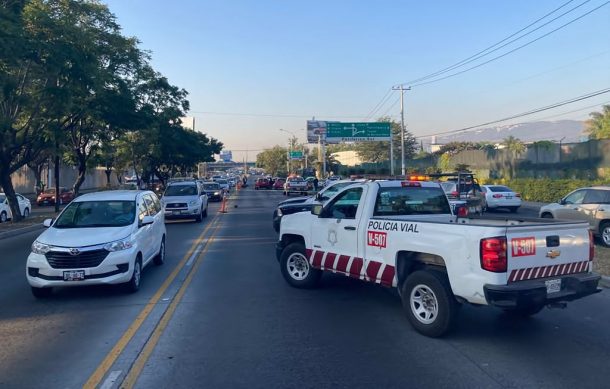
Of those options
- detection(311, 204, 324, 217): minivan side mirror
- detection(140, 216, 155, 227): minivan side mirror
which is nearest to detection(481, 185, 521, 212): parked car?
detection(311, 204, 324, 217): minivan side mirror

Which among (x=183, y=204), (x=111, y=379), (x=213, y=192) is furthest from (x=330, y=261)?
(x=213, y=192)

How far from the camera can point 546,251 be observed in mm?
6434

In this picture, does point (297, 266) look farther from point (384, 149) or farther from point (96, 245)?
point (384, 149)

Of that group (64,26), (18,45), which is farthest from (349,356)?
(64,26)

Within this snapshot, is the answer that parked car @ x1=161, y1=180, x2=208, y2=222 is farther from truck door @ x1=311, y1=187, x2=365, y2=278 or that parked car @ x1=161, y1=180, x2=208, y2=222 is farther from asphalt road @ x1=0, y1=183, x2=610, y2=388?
truck door @ x1=311, y1=187, x2=365, y2=278

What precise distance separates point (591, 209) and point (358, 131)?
152 ft

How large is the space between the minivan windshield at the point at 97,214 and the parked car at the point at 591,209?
11281mm

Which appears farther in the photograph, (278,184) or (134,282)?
(278,184)

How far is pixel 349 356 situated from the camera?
6156mm

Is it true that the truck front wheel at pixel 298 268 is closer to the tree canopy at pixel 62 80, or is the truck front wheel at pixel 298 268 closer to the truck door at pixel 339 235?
the truck door at pixel 339 235

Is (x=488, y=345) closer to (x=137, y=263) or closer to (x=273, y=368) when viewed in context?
(x=273, y=368)

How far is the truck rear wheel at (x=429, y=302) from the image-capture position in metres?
6.64

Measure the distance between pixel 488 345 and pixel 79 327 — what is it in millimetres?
5108

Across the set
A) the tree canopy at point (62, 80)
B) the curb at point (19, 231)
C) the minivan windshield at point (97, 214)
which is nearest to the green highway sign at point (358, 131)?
the tree canopy at point (62, 80)
